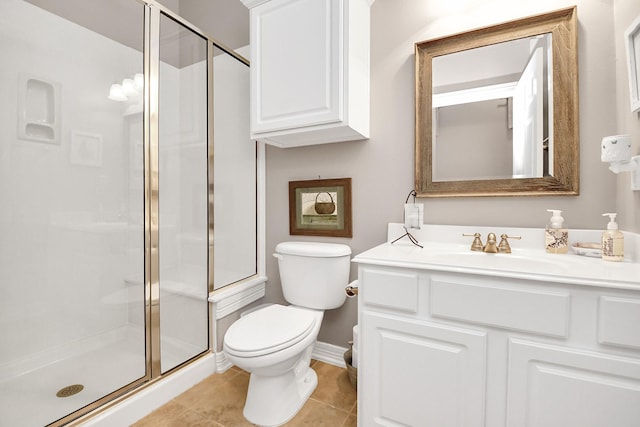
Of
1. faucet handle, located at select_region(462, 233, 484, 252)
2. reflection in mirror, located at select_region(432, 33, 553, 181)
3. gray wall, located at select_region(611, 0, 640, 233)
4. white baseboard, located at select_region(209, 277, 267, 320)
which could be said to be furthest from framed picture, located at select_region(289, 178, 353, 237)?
gray wall, located at select_region(611, 0, 640, 233)

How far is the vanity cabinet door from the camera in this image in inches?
40.0

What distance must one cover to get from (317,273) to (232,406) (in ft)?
2.59

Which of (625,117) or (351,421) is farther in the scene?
(351,421)

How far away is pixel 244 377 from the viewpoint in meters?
1.75

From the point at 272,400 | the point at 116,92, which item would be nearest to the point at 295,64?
the point at 116,92

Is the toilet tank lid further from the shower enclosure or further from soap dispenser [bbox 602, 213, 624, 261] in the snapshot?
soap dispenser [bbox 602, 213, 624, 261]

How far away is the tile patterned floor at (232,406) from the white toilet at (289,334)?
61mm

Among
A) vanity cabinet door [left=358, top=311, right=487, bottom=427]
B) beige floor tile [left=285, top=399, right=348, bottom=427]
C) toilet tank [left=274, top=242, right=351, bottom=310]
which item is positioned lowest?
beige floor tile [left=285, top=399, right=348, bottom=427]

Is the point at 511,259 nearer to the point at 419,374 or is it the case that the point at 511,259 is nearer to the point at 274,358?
the point at 419,374

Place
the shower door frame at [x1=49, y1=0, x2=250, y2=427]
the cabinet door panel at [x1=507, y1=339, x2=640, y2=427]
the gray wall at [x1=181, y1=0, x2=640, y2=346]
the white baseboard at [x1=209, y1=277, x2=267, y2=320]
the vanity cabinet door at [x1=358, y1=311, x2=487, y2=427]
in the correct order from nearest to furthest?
the cabinet door panel at [x1=507, y1=339, x2=640, y2=427] → the vanity cabinet door at [x1=358, y1=311, x2=487, y2=427] → the gray wall at [x1=181, y1=0, x2=640, y2=346] → the shower door frame at [x1=49, y1=0, x2=250, y2=427] → the white baseboard at [x1=209, y1=277, x2=267, y2=320]

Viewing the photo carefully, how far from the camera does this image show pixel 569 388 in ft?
2.92

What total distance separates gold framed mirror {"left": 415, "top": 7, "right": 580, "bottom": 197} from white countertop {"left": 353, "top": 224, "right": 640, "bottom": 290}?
198mm

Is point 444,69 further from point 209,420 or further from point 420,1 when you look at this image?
point 209,420

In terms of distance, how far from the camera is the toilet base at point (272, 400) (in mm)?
1373
